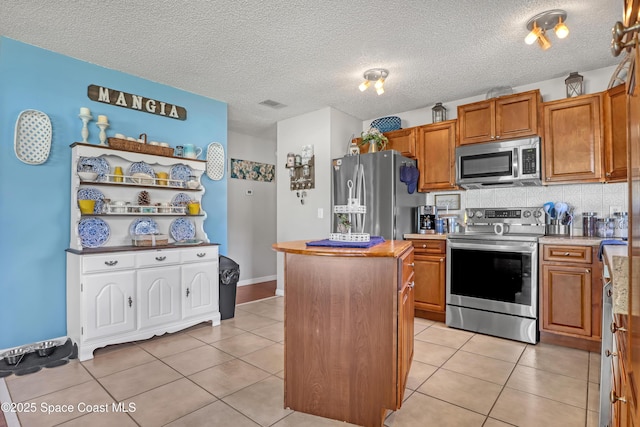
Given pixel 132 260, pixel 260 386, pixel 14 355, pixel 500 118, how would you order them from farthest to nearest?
pixel 500 118 → pixel 132 260 → pixel 14 355 → pixel 260 386

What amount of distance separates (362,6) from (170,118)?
2.46 meters

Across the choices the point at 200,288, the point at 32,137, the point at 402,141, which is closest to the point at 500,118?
the point at 402,141

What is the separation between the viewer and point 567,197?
11.1 ft

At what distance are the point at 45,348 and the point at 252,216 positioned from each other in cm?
349

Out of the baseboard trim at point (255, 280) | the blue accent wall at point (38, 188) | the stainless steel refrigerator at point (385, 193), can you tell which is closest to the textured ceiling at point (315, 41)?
the blue accent wall at point (38, 188)

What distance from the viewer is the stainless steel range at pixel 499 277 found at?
119 inches

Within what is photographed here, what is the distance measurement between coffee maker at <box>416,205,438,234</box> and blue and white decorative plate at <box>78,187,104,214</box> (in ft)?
11.5

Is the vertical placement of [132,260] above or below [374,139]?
below

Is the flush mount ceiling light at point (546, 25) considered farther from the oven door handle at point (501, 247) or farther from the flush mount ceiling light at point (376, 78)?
the oven door handle at point (501, 247)

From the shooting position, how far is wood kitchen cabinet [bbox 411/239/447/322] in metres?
3.61

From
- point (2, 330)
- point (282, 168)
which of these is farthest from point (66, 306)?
point (282, 168)

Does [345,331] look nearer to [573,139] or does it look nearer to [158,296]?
[158,296]

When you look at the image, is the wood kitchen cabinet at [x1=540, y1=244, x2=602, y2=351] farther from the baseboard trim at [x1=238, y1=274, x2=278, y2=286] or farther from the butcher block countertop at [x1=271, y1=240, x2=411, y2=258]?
the baseboard trim at [x1=238, y1=274, x2=278, y2=286]

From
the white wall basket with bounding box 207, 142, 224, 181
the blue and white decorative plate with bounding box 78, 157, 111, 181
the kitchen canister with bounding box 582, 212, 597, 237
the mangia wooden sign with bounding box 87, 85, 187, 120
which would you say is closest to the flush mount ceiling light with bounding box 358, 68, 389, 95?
the white wall basket with bounding box 207, 142, 224, 181
